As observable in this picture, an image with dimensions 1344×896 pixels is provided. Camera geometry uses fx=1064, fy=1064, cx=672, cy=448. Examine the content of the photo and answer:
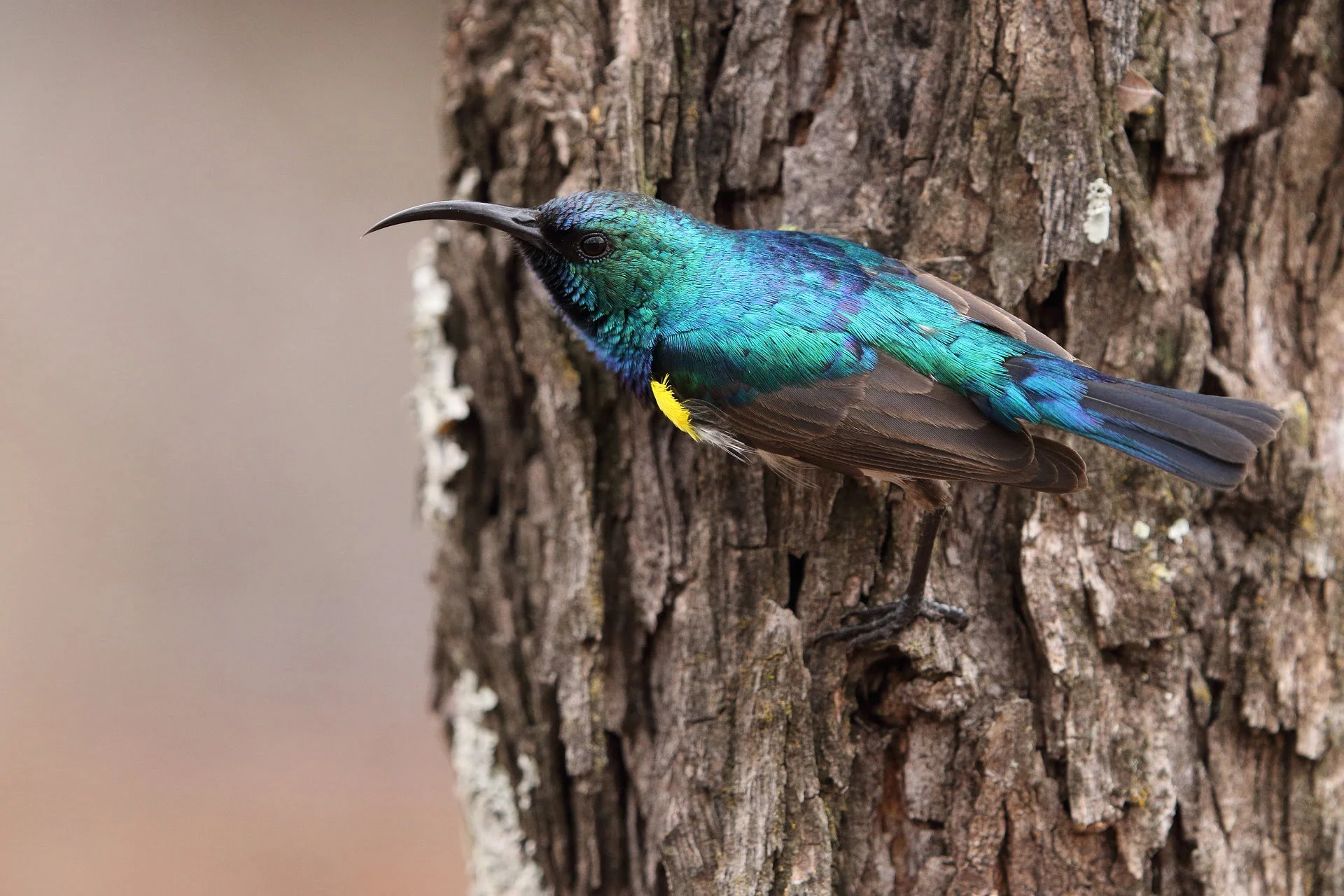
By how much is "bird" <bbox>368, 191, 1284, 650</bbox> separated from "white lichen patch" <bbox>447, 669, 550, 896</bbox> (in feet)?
4.35

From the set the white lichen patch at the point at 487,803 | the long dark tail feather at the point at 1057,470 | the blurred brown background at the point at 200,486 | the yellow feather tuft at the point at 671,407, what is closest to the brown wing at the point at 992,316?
the long dark tail feather at the point at 1057,470

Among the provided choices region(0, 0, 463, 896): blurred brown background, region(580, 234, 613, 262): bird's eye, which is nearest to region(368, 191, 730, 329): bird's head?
region(580, 234, 613, 262): bird's eye

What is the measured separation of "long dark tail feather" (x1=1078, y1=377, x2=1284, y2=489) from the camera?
2.53 meters

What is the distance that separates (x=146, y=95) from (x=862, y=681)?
606 cm

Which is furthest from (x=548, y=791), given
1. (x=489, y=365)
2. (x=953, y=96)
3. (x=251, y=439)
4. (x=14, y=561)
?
(x=14, y=561)

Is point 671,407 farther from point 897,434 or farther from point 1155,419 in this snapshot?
point 1155,419

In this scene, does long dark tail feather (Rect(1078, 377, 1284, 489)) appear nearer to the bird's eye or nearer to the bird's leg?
A: the bird's leg

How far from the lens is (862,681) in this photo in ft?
9.42

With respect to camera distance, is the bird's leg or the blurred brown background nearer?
the bird's leg

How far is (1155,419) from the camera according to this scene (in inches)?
102

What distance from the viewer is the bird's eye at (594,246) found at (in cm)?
294

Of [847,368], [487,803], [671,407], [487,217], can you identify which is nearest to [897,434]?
[847,368]

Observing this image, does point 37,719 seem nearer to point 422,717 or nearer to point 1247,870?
point 422,717

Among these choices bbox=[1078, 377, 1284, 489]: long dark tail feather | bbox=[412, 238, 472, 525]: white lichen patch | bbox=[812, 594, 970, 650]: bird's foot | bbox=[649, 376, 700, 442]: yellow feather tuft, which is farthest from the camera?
bbox=[412, 238, 472, 525]: white lichen patch
